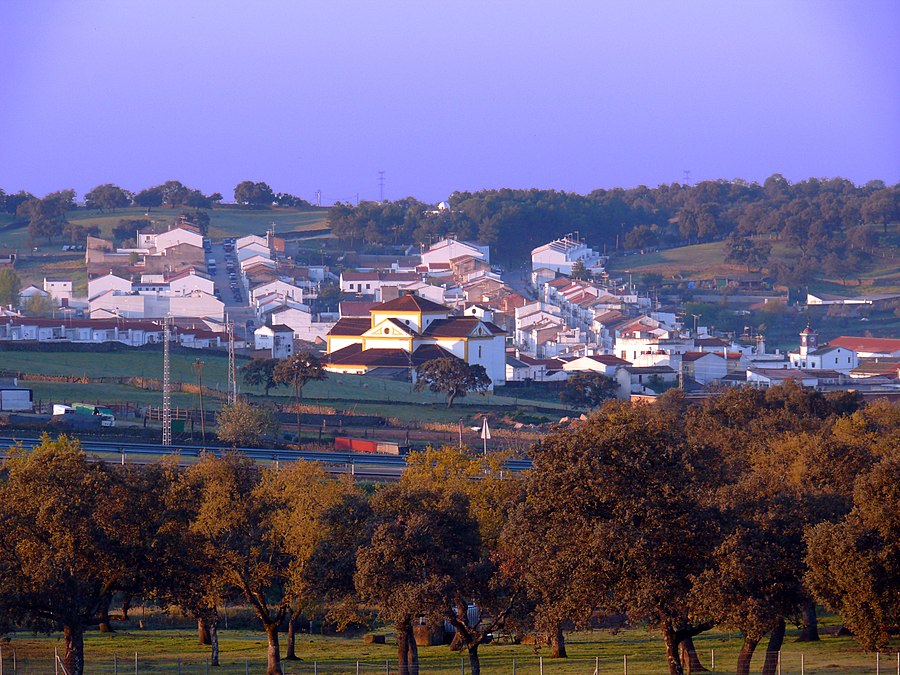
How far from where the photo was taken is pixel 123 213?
15188 centimetres

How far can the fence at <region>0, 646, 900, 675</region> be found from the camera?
859 inches

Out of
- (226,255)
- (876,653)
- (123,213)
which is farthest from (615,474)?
(123,213)

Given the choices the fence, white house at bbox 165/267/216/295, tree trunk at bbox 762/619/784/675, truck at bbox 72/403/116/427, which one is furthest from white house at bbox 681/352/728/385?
tree trunk at bbox 762/619/784/675

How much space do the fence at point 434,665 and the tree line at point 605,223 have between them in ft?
376

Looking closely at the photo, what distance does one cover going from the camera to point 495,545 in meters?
24.1

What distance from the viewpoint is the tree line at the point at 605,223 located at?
14238 cm

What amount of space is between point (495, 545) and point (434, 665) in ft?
7.57

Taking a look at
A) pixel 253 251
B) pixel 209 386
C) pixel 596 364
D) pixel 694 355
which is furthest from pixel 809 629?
pixel 253 251

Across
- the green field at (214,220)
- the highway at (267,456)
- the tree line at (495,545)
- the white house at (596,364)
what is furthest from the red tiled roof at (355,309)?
the tree line at (495,545)

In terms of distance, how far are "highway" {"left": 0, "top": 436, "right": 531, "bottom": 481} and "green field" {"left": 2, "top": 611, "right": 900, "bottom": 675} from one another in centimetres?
1169

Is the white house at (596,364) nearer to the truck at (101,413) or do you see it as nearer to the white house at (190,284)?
the truck at (101,413)

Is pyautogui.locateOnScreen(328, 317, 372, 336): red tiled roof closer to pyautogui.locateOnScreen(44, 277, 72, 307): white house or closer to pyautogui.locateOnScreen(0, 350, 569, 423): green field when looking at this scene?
pyautogui.locateOnScreen(0, 350, 569, 423): green field

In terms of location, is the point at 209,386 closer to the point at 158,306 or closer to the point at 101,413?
the point at 101,413

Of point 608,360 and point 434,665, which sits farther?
point 608,360
